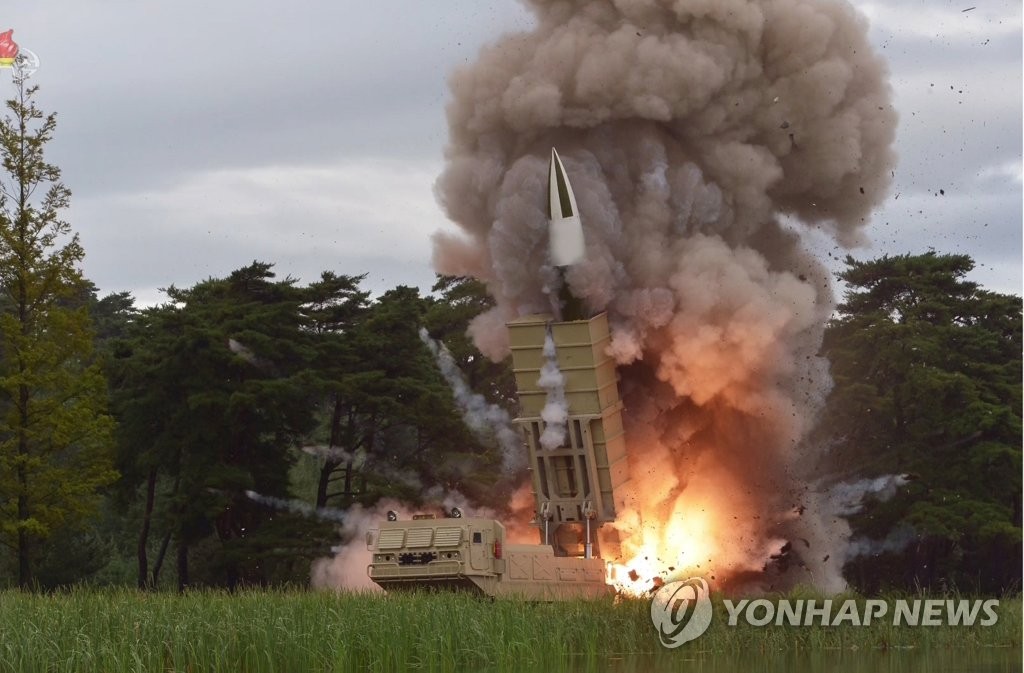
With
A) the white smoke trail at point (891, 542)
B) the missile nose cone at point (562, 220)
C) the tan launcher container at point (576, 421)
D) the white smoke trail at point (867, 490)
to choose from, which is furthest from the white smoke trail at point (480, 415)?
the white smoke trail at point (891, 542)

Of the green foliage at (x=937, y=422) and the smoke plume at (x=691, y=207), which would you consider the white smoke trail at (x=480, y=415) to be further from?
the green foliage at (x=937, y=422)

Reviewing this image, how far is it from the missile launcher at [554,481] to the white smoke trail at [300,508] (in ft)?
39.6

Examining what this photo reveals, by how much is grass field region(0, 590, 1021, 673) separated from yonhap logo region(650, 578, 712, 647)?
150mm

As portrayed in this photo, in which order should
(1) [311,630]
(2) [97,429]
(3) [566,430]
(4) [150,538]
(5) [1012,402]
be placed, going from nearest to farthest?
(1) [311,630]
(3) [566,430]
(2) [97,429]
(5) [1012,402]
(4) [150,538]

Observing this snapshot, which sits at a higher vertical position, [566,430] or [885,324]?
[885,324]

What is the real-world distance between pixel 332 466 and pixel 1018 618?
2246 cm

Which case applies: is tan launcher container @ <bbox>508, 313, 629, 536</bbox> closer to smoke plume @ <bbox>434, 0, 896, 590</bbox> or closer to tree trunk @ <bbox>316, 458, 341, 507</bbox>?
smoke plume @ <bbox>434, 0, 896, 590</bbox>

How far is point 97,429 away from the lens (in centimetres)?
3825

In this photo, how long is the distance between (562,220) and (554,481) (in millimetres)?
4940

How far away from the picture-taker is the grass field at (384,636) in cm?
2064

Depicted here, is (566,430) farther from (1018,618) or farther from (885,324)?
(885,324)

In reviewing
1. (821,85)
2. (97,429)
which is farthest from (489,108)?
(97,429)

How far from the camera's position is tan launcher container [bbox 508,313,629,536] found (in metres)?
31.0

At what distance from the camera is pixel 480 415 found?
4309cm
